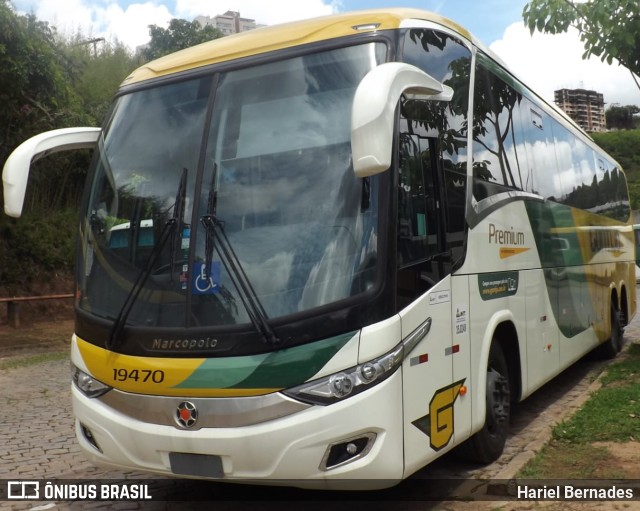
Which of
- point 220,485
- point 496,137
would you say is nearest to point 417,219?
point 496,137

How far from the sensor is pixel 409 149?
462 centimetres

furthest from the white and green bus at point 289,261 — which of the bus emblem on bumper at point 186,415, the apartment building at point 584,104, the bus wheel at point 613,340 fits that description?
the apartment building at point 584,104

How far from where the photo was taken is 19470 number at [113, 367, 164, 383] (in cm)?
431

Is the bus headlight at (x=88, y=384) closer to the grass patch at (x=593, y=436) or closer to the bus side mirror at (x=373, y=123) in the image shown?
the bus side mirror at (x=373, y=123)

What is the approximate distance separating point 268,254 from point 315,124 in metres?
0.86

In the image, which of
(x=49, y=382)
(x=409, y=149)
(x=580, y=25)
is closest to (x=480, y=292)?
(x=409, y=149)

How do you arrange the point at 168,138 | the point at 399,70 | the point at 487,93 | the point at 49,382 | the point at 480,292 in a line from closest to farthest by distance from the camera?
1. the point at 399,70
2. the point at 168,138
3. the point at 480,292
4. the point at 487,93
5. the point at 49,382

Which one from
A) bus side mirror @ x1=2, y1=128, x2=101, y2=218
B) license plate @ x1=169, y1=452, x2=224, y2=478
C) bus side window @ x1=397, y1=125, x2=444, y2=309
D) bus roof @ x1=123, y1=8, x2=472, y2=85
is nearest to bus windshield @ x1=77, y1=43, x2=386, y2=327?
bus roof @ x1=123, y1=8, x2=472, y2=85

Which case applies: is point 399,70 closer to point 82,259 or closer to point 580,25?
point 82,259

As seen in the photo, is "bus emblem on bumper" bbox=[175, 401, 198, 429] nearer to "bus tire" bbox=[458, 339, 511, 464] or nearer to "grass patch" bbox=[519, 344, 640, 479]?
"bus tire" bbox=[458, 339, 511, 464]

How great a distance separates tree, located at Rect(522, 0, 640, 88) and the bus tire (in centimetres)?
477

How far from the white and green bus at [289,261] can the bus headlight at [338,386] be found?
11 mm

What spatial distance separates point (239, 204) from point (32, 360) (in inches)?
436

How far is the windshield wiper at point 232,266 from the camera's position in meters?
4.14
